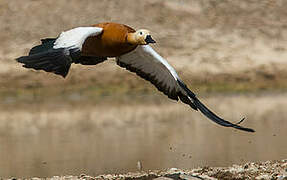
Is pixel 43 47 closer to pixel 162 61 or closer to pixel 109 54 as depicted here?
pixel 109 54

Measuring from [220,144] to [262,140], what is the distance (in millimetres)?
657

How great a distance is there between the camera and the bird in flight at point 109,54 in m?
7.90

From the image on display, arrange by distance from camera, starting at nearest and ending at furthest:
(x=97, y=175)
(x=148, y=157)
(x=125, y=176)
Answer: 1. (x=125, y=176)
2. (x=97, y=175)
3. (x=148, y=157)

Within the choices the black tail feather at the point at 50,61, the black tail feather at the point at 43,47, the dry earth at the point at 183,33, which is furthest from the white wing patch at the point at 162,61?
the dry earth at the point at 183,33

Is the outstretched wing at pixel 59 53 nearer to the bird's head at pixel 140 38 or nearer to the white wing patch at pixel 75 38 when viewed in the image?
the white wing patch at pixel 75 38

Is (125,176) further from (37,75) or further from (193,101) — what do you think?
(37,75)

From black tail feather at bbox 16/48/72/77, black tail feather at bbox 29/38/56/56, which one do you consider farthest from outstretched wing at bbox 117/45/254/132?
black tail feather at bbox 16/48/72/77

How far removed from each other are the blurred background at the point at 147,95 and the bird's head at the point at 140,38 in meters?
2.92

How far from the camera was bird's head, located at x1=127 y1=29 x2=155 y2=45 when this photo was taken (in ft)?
27.8

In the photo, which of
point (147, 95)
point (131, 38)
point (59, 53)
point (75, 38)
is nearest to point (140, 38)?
point (131, 38)

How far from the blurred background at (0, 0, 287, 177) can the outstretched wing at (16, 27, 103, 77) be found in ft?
10.0

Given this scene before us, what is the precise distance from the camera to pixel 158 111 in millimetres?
15320

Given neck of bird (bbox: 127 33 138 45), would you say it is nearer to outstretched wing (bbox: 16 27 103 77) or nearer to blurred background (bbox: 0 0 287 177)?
outstretched wing (bbox: 16 27 103 77)

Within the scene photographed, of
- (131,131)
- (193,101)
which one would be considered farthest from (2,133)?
(193,101)
